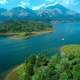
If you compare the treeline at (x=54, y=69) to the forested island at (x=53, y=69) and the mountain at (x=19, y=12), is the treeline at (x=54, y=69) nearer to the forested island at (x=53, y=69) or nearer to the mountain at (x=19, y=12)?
the forested island at (x=53, y=69)

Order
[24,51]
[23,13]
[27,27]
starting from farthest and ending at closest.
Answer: [23,13], [27,27], [24,51]

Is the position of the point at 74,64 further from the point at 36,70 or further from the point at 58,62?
the point at 36,70

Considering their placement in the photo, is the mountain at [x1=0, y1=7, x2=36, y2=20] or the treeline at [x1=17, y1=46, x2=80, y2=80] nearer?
the treeline at [x1=17, y1=46, x2=80, y2=80]

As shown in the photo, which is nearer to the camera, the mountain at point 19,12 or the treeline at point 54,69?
the treeline at point 54,69

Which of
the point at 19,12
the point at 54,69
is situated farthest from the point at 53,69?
the point at 19,12

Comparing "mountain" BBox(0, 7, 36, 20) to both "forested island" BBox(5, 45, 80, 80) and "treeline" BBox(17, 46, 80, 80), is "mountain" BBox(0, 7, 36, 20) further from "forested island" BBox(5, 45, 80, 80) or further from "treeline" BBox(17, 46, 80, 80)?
"treeline" BBox(17, 46, 80, 80)

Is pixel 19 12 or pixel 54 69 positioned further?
pixel 19 12

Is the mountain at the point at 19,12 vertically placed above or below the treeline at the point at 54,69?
above

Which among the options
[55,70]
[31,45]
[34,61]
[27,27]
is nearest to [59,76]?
[55,70]

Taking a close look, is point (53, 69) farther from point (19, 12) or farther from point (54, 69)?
point (19, 12)

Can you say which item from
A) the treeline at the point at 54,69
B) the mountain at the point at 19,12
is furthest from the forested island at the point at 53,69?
the mountain at the point at 19,12

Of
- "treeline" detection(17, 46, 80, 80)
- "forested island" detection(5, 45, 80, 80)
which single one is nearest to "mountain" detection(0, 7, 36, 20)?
"forested island" detection(5, 45, 80, 80)
